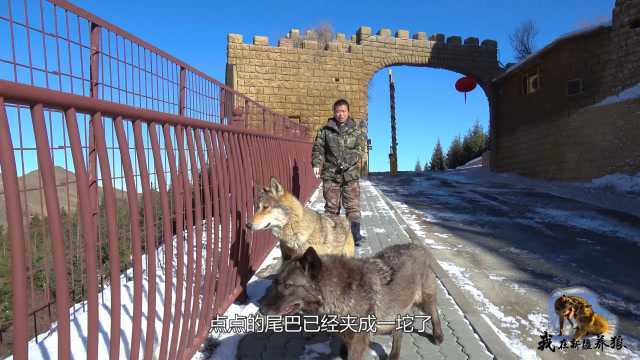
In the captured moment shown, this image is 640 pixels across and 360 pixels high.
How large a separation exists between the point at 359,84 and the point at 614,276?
19.7 meters

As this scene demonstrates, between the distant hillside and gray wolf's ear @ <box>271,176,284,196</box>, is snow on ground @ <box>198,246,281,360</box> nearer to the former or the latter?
gray wolf's ear @ <box>271,176,284,196</box>

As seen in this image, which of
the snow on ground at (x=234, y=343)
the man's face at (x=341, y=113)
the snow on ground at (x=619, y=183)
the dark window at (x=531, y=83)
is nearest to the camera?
the snow on ground at (x=234, y=343)

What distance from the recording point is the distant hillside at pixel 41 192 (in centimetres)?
164

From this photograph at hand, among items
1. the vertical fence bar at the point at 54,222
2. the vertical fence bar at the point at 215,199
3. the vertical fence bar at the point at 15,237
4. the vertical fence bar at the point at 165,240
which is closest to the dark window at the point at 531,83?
the vertical fence bar at the point at 215,199

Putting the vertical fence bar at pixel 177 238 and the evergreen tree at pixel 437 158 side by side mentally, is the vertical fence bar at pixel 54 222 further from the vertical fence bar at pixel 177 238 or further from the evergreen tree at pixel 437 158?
the evergreen tree at pixel 437 158

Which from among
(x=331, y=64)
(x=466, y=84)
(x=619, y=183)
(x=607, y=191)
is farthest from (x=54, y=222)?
(x=466, y=84)

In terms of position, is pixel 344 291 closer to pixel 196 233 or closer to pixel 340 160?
pixel 196 233

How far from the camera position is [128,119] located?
6.36 feet

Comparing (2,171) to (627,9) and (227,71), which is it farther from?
(227,71)

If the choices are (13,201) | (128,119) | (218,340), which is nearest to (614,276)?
(218,340)

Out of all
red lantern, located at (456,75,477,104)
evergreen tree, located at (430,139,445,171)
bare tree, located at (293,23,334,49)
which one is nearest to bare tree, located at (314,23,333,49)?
bare tree, located at (293,23,334,49)

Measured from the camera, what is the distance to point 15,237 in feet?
3.86

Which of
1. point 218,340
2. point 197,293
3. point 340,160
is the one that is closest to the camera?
point 197,293

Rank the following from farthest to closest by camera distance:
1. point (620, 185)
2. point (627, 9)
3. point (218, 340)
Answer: point (627, 9) < point (620, 185) < point (218, 340)
